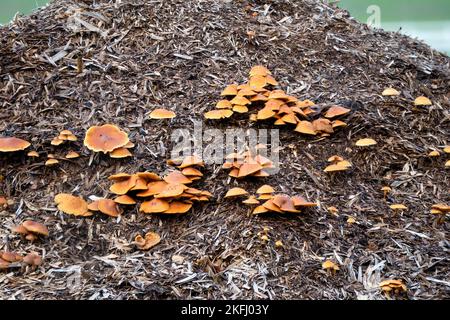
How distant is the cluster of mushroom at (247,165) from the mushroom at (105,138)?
99 cm

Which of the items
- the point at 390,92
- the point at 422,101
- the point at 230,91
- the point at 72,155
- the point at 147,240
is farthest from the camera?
the point at 390,92

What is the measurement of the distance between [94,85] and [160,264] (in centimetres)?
247

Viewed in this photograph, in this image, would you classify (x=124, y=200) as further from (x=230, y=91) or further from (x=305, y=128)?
(x=305, y=128)

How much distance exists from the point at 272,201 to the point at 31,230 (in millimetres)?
1917

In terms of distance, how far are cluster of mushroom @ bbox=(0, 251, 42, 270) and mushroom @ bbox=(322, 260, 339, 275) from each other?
2145mm

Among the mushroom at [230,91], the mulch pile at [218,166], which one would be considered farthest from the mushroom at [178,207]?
the mushroom at [230,91]

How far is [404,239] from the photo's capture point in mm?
4363

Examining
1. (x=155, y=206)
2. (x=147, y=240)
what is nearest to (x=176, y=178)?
(x=155, y=206)

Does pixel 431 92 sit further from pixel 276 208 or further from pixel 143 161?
pixel 143 161

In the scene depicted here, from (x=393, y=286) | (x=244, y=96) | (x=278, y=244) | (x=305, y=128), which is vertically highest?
(x=244, y=96)

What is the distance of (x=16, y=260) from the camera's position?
400 cm

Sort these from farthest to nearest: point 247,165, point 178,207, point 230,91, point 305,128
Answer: point 230,91 → point 305,128 → point 247,165 → point 178,207

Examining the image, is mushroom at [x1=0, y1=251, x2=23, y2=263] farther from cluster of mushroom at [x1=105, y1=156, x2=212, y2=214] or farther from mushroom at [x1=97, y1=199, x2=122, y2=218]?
cluster of mushroom at [x1=105, y1=156, x2=212, y2=214]

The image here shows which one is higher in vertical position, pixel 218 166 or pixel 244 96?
pixel 244 96
